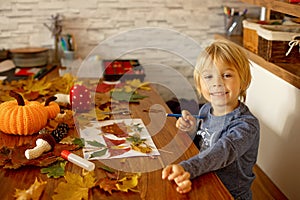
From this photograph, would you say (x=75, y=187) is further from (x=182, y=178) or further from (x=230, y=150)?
(x=230, y=150)

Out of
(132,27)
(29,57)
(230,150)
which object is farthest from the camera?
(132,27)

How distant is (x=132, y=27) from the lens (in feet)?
8.78

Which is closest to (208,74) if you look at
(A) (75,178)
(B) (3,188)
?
(A) (75,178)

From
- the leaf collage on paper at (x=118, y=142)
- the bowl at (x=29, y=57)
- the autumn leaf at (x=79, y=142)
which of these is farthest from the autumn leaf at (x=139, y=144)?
the bowl at (x=29, y=57)

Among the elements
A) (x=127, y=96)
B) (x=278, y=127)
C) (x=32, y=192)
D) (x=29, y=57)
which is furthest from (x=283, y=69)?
(x=29, y=57)

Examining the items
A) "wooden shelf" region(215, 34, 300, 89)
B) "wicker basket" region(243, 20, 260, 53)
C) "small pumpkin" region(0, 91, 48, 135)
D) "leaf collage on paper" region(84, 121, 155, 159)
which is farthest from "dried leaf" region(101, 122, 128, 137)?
"wicker basket" region(243, 20, 260, 53)

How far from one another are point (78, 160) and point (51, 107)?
41cm

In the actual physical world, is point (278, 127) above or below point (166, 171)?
below

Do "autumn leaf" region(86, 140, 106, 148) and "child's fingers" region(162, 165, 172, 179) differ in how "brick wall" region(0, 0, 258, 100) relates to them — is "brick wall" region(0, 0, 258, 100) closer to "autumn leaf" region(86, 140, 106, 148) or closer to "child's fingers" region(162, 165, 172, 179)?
"autumn leaf" region(86, 140, 106, 148)

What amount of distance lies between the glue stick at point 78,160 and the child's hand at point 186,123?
0.40 metres

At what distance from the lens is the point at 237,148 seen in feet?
4.04

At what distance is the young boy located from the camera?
Result: 1261mm

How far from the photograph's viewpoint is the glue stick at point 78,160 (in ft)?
3.74

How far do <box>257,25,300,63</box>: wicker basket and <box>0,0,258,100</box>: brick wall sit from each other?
0.82m
